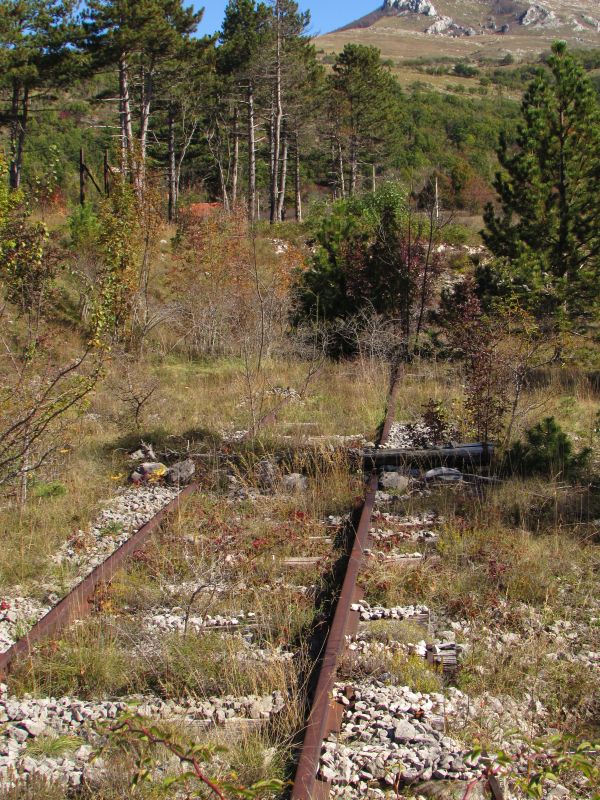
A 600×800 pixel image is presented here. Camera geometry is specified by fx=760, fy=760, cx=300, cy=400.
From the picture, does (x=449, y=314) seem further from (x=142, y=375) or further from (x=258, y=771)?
(x=258, y=771)

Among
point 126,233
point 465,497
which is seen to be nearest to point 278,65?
point 126,233

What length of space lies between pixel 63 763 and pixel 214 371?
1180 centimetres

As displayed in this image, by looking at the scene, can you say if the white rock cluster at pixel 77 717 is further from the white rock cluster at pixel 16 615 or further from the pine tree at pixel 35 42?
the pine tree at pixel 35 42

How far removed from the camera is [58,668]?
4.40 meters

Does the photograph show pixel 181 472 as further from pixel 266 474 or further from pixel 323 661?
pixel 323 661

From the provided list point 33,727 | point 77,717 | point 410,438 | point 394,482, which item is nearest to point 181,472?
point 394,482

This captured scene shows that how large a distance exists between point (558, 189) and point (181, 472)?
11184 mm

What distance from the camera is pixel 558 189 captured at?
51.4 ft

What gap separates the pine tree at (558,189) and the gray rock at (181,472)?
897cm

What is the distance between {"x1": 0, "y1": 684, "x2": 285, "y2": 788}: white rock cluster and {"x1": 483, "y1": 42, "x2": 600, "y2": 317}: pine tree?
483 inches

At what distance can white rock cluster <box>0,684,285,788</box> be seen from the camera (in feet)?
11.6

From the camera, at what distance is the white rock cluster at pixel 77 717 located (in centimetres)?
353

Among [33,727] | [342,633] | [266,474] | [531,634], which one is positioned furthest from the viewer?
[266,474]

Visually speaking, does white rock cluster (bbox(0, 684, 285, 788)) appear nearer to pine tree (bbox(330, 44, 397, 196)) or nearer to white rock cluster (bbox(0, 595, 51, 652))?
white rock cluster (bbox(0, 595, 51, 652))
